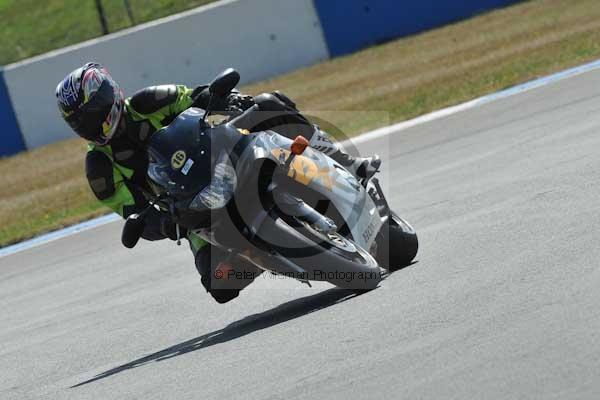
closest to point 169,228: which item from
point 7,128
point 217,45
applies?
point 217,45

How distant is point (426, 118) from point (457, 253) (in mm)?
7992

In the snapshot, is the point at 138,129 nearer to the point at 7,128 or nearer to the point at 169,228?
the point at 169,228

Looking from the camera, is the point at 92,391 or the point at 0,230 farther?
the point at 0,230

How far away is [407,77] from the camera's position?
1958 cm

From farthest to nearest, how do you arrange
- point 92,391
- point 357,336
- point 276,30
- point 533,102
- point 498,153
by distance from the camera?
point 276,30 < point 533,102 < point 498,153 < point 92,391 < point 357,336

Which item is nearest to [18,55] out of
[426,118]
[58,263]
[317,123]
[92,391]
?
[426,118]

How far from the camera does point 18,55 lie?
969 inches

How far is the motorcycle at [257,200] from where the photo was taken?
245 inches

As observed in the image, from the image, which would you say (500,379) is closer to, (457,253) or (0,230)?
(457,253)

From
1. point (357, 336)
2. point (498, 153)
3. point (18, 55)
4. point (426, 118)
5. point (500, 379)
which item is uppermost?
point (500, 379)

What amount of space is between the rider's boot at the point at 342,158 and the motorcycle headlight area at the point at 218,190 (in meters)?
0.94

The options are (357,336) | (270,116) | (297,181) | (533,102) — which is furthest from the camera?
(533,102)

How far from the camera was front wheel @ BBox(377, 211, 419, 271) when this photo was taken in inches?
280

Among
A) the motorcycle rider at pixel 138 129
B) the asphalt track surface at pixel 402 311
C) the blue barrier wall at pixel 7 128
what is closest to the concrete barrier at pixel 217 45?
the blue barrier wall at pixel 7 128
